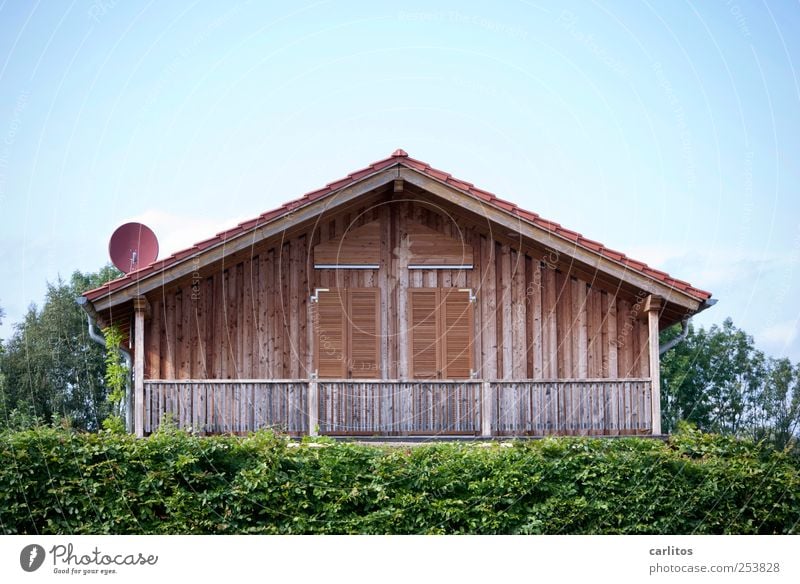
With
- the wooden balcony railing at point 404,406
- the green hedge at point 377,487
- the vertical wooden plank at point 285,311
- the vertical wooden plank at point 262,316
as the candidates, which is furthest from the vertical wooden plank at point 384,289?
the green hedge at point 377,487

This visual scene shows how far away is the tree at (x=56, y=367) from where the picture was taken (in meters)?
45.4

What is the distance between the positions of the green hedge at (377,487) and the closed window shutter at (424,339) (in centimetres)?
490

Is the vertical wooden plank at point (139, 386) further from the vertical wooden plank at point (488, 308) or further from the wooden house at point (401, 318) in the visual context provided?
the vertical wooden plank at point (488, 308)

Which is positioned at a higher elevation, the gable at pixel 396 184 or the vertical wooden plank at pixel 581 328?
the gable at pixel 396 184

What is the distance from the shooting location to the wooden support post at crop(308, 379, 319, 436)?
20.3 m

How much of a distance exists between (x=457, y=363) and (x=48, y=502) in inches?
343

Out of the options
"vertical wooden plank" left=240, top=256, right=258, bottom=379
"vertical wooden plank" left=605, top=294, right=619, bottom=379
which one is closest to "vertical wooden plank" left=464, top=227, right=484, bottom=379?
"vertical wooden plank" left=605, top=294, right=619, bottom=379

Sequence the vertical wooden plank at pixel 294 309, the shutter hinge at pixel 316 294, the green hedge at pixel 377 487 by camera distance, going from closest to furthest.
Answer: the green hedge at pixel 377 487 < the vertical wooden plank at pixel 294 309 < the shutter hinge at pixel 316 294

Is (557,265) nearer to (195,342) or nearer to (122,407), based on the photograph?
(195,342)

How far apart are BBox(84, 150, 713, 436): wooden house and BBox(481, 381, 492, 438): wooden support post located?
3cm

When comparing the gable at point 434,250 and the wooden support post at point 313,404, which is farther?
the gable at point 434,250

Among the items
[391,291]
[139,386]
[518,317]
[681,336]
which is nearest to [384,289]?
[391,291]

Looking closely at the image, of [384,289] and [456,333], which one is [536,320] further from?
[384,289]

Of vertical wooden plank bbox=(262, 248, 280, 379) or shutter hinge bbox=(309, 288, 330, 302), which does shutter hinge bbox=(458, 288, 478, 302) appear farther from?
vertical wooden plank bbox=(262, 248, 280, 379)
